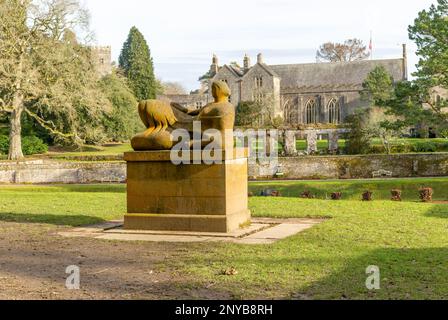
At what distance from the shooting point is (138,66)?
71.4 m

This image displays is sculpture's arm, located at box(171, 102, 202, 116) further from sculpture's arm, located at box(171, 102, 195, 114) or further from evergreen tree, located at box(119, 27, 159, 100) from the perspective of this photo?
evergreen tree, located at box(119, 27, 159, 100)

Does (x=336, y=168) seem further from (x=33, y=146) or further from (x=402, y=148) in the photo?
(x=33, y=146)

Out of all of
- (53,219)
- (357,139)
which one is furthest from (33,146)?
(53,219)

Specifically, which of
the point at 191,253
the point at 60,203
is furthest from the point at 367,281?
the point at 60,203

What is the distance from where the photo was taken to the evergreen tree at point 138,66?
71.1 metres

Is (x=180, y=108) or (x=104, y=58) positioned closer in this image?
(x=180, y=108)

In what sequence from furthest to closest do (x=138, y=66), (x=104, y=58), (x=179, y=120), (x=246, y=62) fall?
1. (x=246, y=62)
2. (x=104, y=58)
3. (x=138, y=66)
4. (x=179, y=120)

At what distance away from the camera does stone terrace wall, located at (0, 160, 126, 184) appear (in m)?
34.2

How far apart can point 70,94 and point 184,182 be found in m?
29.9

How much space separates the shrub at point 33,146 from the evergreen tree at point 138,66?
2088 cm

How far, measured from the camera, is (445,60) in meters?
28.8

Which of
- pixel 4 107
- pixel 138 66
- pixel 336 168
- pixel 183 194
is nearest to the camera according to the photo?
pixel 183 194

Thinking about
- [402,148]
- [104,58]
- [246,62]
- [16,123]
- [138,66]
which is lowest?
[402,148]

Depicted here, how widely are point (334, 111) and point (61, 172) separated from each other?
57274mm
